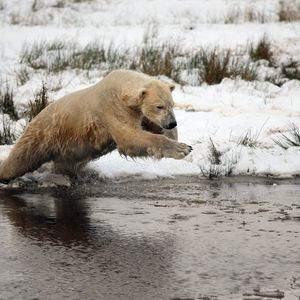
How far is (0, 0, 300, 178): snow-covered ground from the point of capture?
9.04m

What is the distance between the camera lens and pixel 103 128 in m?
7.70

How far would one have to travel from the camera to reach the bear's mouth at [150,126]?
779 centimetres

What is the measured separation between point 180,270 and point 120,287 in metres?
0.48

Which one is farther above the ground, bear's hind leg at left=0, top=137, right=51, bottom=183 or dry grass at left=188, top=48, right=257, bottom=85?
dry grass at left=188, top=48, right=257, bottom=85

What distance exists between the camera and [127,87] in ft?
24.5

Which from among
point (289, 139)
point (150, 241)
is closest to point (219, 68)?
point (289, 139)

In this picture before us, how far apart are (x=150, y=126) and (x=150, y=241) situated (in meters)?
2.57

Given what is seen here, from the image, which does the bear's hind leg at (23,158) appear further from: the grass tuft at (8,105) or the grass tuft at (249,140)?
the grass tuft at (8,105)

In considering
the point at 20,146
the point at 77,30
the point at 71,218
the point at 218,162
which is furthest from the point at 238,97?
→ the point at 77,30

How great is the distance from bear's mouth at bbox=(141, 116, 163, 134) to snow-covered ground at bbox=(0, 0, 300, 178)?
943 mm

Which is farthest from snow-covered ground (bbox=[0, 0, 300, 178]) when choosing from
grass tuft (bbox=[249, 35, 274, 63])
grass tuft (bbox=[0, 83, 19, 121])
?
grass tuft (bbox=[0, 83, 19, 121])

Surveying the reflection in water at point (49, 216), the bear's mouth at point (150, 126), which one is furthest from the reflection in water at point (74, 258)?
the bear's mouth at point (150, 126)

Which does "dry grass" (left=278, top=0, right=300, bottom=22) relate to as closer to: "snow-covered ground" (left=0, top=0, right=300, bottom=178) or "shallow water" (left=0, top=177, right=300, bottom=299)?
"snow-covered ground" (left=0, top=0, right=300, bottom=178)

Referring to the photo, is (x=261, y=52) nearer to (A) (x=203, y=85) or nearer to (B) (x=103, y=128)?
(A) (x=203, y=85)
